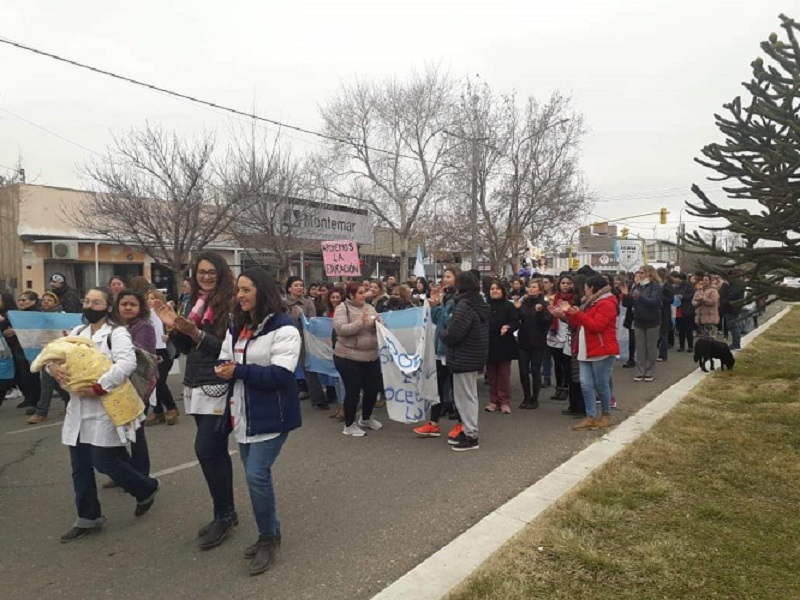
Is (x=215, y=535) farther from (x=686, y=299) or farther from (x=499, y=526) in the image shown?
(x=686, y=299)

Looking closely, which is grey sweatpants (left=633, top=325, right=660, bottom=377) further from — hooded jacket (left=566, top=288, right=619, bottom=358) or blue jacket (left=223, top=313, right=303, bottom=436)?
blue jacket (left=223, top=313, right=303, bottom=436)

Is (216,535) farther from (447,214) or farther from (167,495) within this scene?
(447,214)

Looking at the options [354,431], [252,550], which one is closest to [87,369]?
[252,550]

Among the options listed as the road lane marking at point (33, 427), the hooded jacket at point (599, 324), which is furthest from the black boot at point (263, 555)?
the road lane marking at point (33, 427)

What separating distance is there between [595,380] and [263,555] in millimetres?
4456

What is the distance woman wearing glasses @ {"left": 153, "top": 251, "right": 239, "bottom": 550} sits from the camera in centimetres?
359

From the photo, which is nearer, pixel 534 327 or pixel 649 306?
pixel 534 327

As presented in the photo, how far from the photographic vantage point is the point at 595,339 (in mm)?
6426

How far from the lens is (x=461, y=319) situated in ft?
19.2

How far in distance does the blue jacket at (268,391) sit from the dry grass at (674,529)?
1.42 m

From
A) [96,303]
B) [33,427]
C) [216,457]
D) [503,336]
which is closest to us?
[216,457]

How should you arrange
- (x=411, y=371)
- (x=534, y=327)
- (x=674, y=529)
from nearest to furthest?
(x=674, y=529) < (x=411, y=371) < (x=534, y=327)

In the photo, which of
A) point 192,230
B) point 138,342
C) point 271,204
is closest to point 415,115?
point 271,204

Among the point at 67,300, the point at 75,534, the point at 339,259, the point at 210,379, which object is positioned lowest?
the point at 75,534
